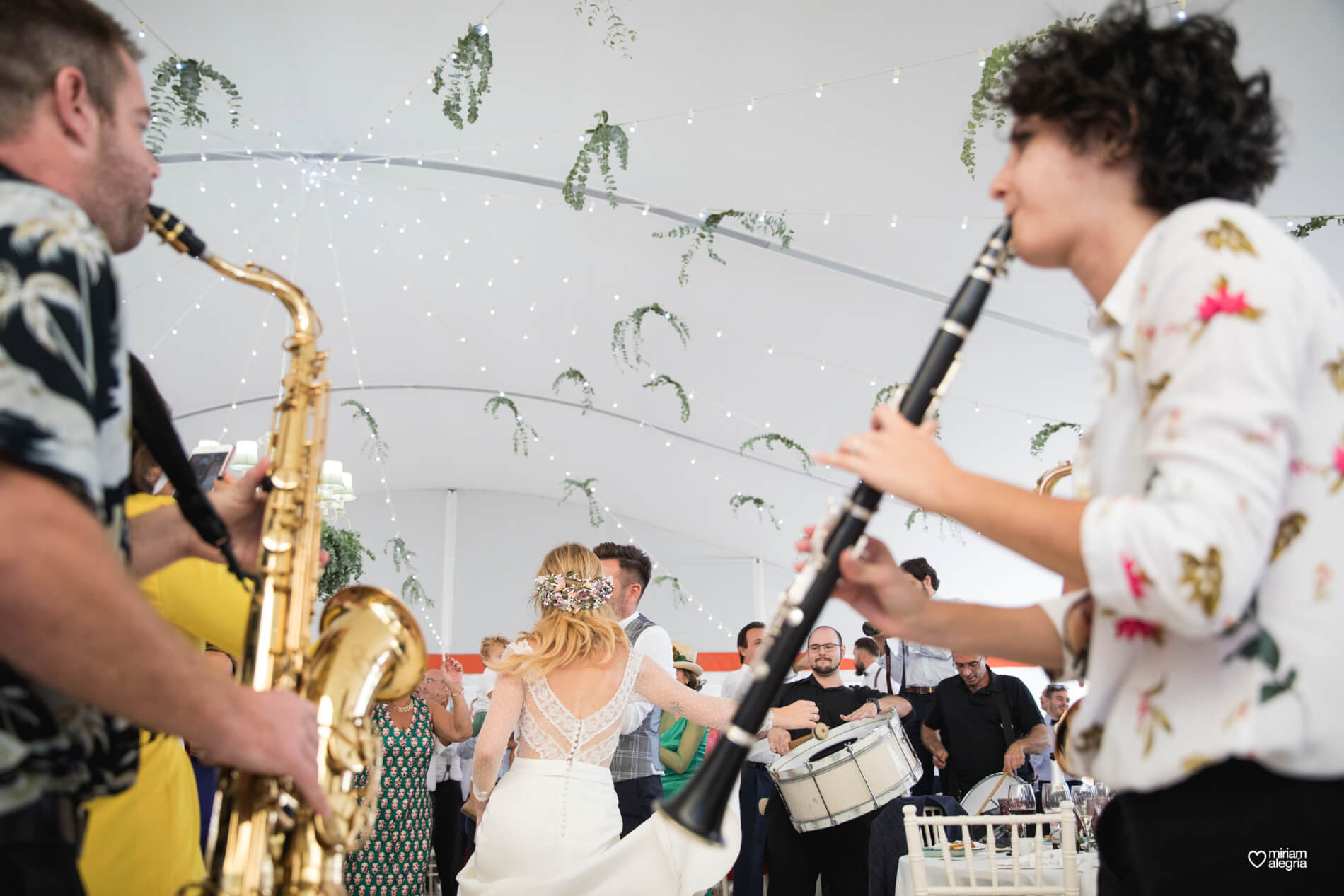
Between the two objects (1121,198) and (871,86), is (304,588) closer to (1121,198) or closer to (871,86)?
(1121,198)

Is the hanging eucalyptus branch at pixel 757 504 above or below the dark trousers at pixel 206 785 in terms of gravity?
above

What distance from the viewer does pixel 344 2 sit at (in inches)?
207

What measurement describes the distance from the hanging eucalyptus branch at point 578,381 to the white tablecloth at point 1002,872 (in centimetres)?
553

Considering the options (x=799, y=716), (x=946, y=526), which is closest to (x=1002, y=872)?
(x=799, y=716)

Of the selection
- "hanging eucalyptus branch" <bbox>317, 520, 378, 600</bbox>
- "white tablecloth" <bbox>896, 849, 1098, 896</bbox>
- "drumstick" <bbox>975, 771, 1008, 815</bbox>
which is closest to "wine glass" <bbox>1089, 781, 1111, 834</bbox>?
"white tablecloth" <bbox>896, 849, 1098, 896</bbox>

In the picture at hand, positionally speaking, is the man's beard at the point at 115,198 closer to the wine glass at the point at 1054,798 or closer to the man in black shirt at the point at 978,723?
the wine glass at the point at 1054,798

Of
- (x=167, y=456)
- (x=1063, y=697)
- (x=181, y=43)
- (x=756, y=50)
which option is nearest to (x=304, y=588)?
(x=167, y=456)

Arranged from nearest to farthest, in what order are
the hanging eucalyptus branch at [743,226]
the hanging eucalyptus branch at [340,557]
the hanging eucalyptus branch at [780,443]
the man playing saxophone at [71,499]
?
1. the man playing saxophone at [71,499]
2. the hanging eucalyptus branch at [743,226]
3. the hanging eucalyptus branch at [340,557]
4. the hanging eucalyptus branch at [780,443]

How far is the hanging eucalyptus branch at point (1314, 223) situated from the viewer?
4715 millimetres

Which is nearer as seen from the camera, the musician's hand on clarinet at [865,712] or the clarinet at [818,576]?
the clarinet at [818,576]

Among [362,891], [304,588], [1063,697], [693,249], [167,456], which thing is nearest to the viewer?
[167,456]

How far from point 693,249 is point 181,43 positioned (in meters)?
3.34

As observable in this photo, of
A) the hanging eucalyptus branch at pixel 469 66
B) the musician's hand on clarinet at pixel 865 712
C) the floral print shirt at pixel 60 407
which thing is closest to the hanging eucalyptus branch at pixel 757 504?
the musician's hand on clarinet at pixel 865 712

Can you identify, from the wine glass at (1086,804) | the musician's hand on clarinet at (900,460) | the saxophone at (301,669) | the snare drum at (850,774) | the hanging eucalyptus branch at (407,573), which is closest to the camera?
the musician's hand on clarinet at (900,460)
